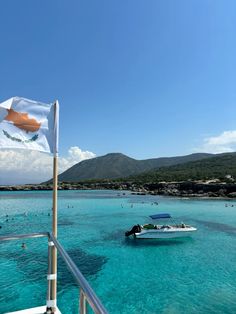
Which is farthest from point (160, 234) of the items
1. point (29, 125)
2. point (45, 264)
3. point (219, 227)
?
point (29, 125)

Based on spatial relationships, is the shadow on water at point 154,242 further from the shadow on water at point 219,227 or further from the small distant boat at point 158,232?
the shadow on water at point 219,227

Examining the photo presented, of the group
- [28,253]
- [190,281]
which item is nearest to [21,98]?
[190,281]

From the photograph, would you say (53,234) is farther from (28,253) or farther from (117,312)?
(28,253)

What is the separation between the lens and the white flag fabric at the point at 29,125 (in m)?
5.32

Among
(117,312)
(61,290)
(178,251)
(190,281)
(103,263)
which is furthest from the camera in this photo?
(178,251)

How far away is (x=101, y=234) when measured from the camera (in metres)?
32.4

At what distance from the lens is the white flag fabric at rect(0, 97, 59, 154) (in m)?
5.32

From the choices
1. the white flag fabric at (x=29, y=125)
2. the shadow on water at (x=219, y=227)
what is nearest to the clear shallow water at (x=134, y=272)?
the shadow on water at (x=219, y=227)

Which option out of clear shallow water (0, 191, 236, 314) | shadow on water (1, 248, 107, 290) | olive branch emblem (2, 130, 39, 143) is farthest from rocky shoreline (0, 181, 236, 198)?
olive branch emblem (2, 130, 39, 143)

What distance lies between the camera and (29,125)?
559cm

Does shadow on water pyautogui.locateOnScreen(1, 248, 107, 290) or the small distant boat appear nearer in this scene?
shadow on water pyautogui.locateOnScreen(1, 248, 107, 290)

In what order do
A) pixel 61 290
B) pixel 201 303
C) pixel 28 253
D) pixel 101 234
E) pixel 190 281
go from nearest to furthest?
pixel 201 303 → pixel 61 290 → pixel 190 281 → pixel 28 253 → pixel 101 234

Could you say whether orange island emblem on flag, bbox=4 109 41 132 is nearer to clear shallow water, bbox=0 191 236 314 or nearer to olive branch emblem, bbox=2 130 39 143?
olive branch emblem, bbox=2 130 39 143

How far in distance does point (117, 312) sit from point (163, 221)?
30413 millimetres
